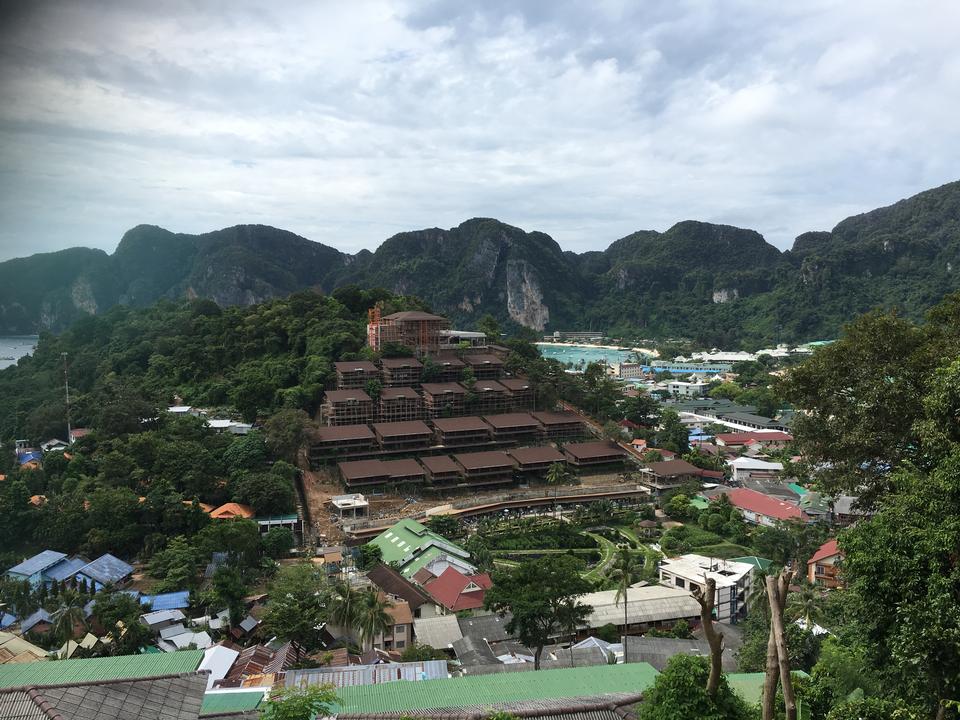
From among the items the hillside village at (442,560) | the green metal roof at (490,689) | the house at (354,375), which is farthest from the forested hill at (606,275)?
the green metal roof at (490,689)

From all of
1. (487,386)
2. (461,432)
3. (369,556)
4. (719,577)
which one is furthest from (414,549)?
(487,386)

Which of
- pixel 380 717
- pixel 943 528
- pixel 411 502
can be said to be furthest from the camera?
pixel 411 502

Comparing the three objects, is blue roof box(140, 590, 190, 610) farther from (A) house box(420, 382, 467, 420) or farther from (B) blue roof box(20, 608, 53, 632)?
(A) house box(420, 382, 467, 420)

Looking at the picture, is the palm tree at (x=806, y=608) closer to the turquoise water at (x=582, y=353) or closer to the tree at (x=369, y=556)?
the tree at (x=369, y=556)

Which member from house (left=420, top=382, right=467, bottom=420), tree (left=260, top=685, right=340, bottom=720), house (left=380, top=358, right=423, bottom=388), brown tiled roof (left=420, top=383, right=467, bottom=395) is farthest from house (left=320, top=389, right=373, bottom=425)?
tree (left=260, top=685, right=340, bottom=720)

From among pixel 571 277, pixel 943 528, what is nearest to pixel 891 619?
pixel 943 528

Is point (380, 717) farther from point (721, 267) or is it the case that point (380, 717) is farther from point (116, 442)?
point (721, 267)

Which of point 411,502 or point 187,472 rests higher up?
point 187,472
